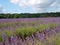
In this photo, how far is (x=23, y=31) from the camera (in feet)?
21.1

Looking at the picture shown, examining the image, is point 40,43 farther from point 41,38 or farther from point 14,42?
point 14,42

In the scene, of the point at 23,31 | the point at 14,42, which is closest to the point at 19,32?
the point at 23,31

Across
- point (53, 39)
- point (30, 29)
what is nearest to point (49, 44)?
point (53, 39)

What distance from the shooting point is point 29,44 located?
2.94 metres

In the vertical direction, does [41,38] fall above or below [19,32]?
above

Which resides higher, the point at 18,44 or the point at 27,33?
the point at 18,44

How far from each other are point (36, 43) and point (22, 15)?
86.9 ft

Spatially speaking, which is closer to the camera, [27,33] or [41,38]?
[41,38]

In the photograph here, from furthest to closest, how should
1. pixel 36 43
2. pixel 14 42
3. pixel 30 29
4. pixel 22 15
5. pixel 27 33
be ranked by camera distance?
pixel 22 15 → pixel 30 29 → pixel 27 33 → pixel 36 43 → pixel 14 42

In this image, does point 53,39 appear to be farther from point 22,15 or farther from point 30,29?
point 22,15

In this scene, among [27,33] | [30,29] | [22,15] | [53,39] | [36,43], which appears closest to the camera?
[36,43]

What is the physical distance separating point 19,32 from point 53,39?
3.00 meters

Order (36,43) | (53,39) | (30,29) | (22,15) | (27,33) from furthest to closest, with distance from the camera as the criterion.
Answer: (22,15), (30,29), (27,33), (53,39), (36,43)

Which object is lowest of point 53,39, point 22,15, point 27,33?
point 22,15
